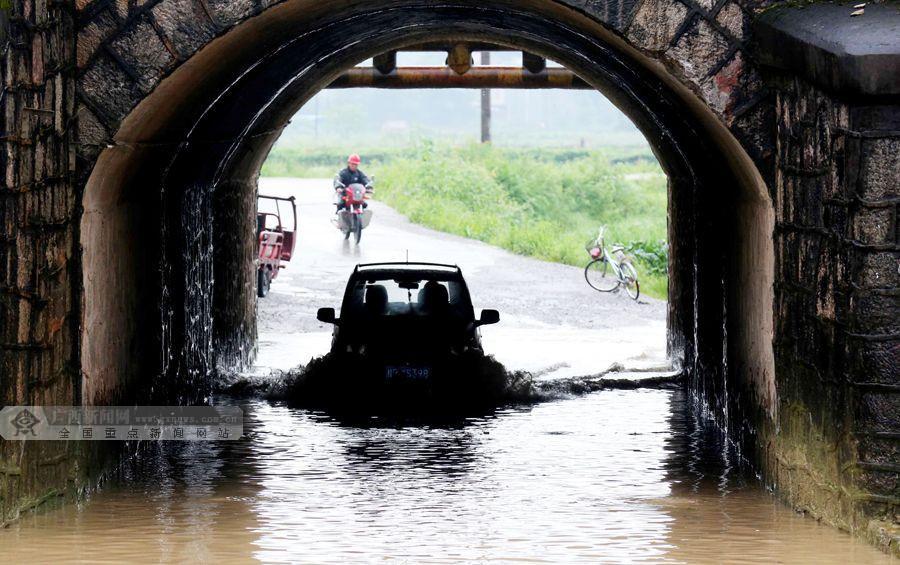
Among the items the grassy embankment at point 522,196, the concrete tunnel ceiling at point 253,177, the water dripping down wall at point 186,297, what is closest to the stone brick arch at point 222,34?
the concrete tunnel ceiling at point 253,177

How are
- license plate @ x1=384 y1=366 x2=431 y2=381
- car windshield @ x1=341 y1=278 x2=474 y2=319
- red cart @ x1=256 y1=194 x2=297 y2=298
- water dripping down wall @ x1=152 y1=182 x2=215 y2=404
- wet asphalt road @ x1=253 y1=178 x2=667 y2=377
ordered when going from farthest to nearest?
red cart @ x1=256 y1=194 x2=297 y2=298 < wet asphalt road @ x1=253 y1=178 x2=667 y2=377 < car windshield @ x1=341 y1=278 x2=474 y2=319 < license plate @ x1=384 y1=366 x2=431 y2=381 < water dripping down wall @ x1=152 y1=182 x2=215 y2=404

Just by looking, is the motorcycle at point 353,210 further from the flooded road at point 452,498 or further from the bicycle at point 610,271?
the flooded road at point 452,498

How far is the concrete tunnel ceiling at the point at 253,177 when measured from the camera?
10.9m

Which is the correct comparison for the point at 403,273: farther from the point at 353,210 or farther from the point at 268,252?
the point at 353,210

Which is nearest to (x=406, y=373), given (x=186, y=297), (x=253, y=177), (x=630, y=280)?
(x=186, y=297)

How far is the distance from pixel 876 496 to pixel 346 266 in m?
23.7

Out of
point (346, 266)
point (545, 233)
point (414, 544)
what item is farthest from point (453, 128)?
point (414, 544)

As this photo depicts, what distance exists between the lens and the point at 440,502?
10578 mm

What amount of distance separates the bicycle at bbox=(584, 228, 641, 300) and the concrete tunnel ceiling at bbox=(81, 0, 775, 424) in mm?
9271

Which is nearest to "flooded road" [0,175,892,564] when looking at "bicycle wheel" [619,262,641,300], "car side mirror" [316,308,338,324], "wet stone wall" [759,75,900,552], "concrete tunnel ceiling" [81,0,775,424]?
"wet stone wall" [759,75,900,552]

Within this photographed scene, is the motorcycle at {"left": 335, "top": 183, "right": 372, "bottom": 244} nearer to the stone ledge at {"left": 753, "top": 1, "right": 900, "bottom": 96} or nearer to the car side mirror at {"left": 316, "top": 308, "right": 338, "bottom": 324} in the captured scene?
the car side mirror at {"left": 316, "top": 308, "right": 338, "bottom": 324}

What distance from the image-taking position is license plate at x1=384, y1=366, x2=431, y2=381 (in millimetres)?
14430

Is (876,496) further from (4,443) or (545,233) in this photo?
(545,233)

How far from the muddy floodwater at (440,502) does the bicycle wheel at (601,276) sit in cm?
1411
